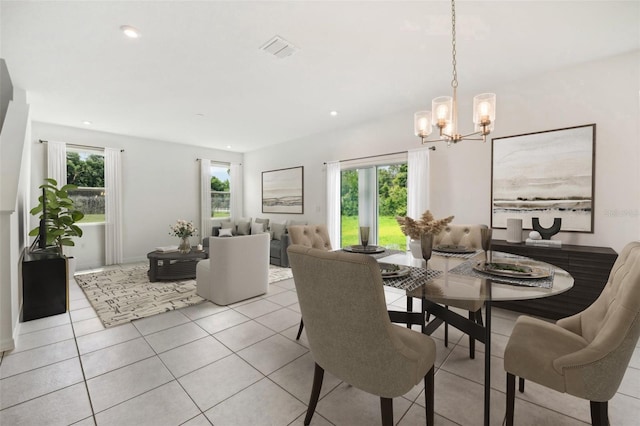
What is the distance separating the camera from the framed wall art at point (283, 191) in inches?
237

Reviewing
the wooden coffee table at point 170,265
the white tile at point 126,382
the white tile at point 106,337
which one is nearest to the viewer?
the white tile at point 126,382

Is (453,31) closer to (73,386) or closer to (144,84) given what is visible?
(144,84)

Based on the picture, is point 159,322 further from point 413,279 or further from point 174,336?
point 413,279

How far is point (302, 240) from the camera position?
2576mm

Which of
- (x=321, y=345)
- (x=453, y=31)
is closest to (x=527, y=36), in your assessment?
(x=453, y=31)

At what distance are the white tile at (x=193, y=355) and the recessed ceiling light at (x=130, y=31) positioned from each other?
2.73 m

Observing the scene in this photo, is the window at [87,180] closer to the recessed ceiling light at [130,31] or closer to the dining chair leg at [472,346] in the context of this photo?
the recessed ceiling light at [130,31]

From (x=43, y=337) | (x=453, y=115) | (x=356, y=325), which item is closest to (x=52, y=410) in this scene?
(x=43, y=337)

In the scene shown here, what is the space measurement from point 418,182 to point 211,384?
3.53 m

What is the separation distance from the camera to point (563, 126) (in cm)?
296

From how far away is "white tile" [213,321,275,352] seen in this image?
7.72ft

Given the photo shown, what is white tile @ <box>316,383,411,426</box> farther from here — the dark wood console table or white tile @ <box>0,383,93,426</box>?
the dark wood console table

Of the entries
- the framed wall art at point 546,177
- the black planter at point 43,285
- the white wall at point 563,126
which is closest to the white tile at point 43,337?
the black planter at point 43,285

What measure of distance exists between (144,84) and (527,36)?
4.10 m
